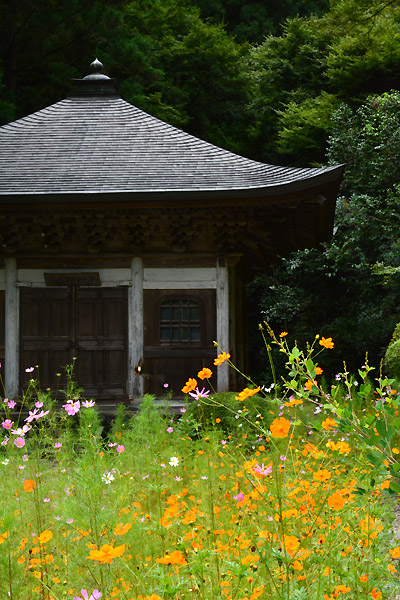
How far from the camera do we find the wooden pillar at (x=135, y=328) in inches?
364

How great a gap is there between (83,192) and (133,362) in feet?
7.85

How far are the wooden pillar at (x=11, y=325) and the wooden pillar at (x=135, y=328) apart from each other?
1.58 m

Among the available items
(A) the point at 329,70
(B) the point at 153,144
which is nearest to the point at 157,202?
(B) the point at 153,144

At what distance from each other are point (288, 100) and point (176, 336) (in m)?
13.9

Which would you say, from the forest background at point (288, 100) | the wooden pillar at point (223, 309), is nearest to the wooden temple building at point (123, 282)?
the wooden pillar at point (223, 309)

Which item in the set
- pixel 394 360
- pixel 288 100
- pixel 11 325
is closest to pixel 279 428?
pixel 394 360

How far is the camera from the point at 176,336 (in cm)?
934

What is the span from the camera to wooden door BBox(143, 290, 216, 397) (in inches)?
365

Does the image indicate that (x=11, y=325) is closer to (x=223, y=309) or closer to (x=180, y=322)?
(x=180, y=322)

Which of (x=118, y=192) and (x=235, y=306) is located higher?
(x=118, y=192)

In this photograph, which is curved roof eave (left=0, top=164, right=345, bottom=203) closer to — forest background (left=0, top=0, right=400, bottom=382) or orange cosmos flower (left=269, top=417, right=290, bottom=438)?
forest background (left=0, top=0, right=400, bottom=382)

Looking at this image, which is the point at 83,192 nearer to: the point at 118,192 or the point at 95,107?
the point at 118,192

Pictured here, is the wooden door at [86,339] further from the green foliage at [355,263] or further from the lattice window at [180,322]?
the green foliage at [355,263]

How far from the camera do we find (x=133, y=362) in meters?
9.26
